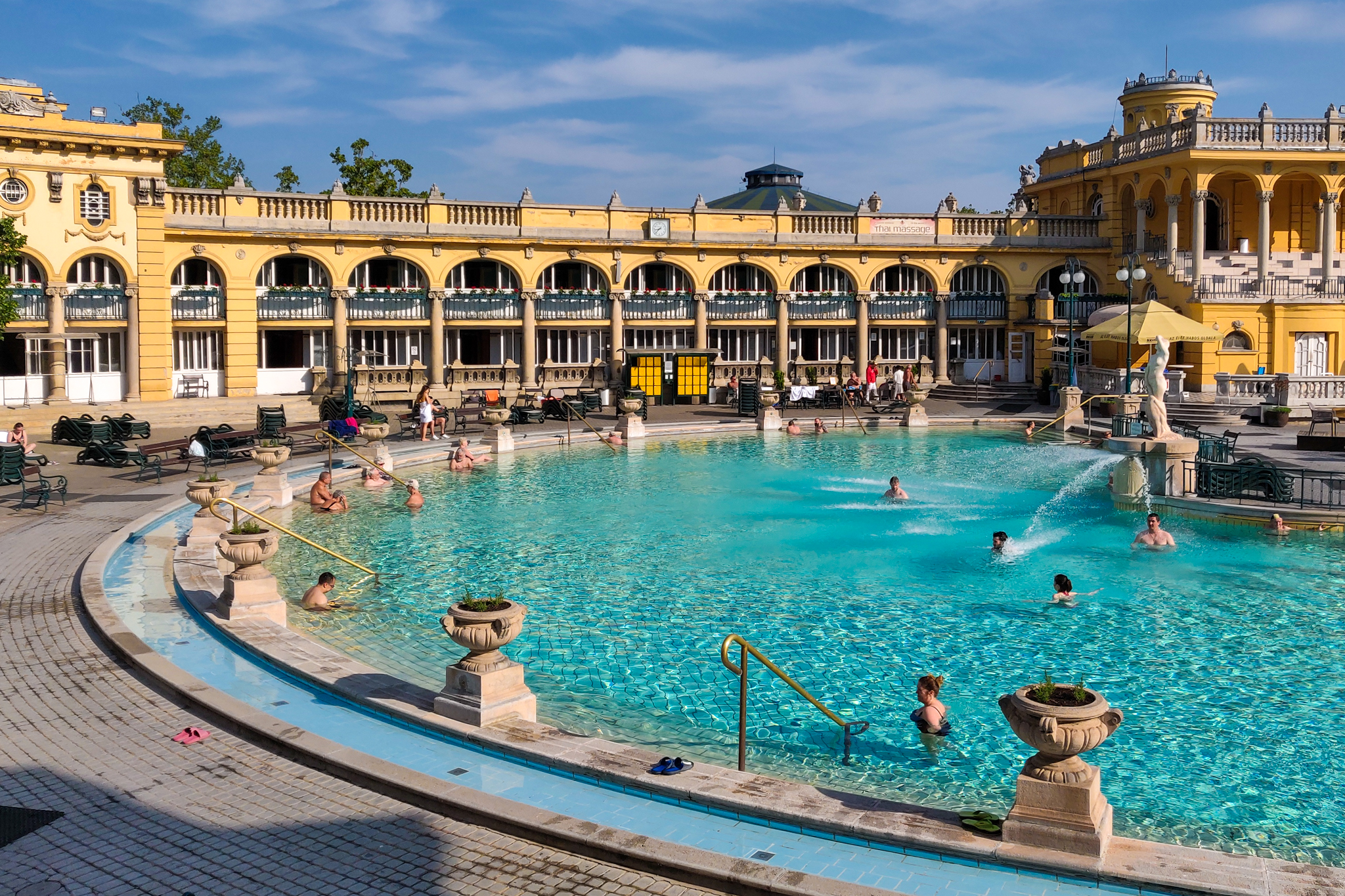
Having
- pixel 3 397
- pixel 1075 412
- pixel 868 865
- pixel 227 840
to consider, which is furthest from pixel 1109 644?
pixel 3 397

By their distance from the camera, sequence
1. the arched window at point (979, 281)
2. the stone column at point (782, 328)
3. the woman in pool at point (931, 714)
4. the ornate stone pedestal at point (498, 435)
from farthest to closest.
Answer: the arched window at point (979, 281) < the stone column at point (782, 328) < the ornate stone pedestal at point (498, 435) < the woman in pool at point (931, 714)

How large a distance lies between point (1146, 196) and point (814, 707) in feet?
131

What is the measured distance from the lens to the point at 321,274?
42.9m

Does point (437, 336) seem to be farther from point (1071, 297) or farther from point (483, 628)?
point (483, 628)

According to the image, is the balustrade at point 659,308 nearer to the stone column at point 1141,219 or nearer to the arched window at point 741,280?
the arched window at point 741,280

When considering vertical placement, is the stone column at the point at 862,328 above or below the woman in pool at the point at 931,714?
above

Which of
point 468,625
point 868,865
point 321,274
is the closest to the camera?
point 868,865

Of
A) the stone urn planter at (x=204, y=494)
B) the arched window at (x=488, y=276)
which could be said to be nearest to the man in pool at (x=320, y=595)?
the stone urn planter at (x=204, y=494)

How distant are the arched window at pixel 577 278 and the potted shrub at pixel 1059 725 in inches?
1534

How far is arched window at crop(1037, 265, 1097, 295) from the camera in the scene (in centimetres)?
4884

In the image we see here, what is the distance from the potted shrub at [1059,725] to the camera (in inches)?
318

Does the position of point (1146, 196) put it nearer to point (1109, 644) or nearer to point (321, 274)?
point (321, 274)

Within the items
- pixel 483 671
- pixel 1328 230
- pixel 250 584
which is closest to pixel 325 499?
pixel 250 584

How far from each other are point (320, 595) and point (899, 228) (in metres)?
36.7
